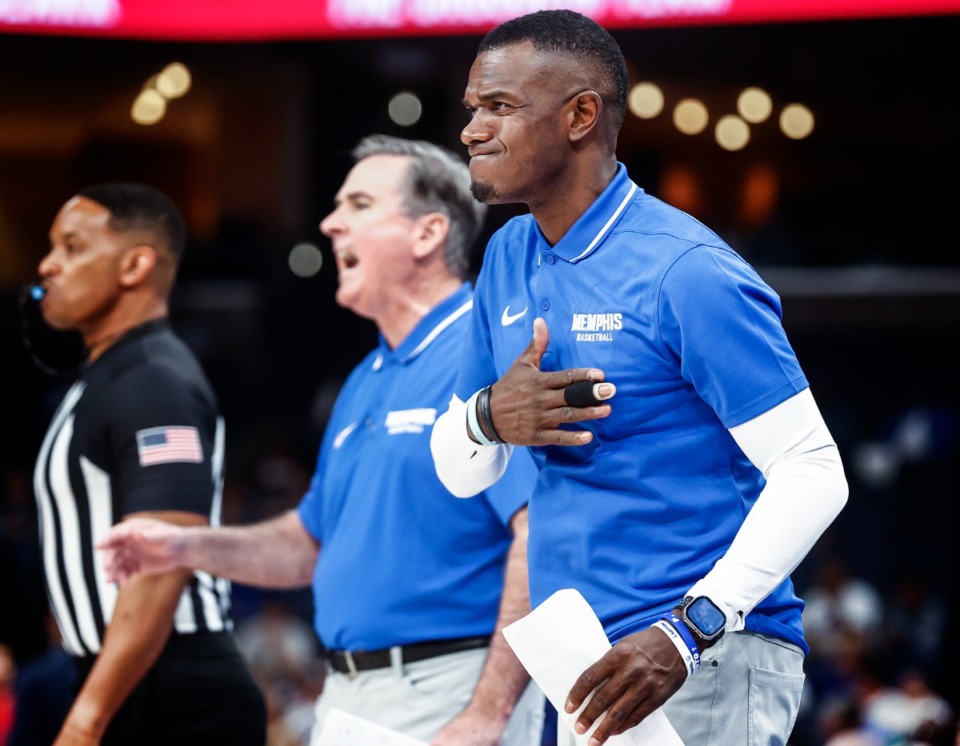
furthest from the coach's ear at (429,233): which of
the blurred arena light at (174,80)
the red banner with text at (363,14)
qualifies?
the blurred arena light at (174,80)

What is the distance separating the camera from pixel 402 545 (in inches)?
99.8

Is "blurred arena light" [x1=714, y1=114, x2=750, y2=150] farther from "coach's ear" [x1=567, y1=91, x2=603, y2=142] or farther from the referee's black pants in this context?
"coach's ear" [x1=567, y1=91, x2=603, y2=142]

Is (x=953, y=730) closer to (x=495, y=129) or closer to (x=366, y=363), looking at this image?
(x=366, y=363)

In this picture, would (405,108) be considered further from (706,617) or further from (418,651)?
(706,617)

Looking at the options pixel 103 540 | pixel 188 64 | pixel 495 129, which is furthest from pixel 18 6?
pixel 495 129

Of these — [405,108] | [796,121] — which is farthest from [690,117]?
[405,108]

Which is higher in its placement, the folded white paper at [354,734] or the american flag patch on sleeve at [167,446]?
the american flag patch on sleeve at [167,446]

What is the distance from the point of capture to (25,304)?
3.19 metres

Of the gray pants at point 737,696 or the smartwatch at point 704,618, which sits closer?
the smartwatch at point 704,618

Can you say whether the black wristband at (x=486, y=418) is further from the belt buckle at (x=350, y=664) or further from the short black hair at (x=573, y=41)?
the belt buckle at (x=350, y=664)

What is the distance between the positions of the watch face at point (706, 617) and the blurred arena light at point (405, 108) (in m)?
7.27

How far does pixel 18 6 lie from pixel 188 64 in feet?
9.20

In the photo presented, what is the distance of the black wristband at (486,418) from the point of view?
6.12 feet

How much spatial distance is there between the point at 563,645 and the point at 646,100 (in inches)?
267
